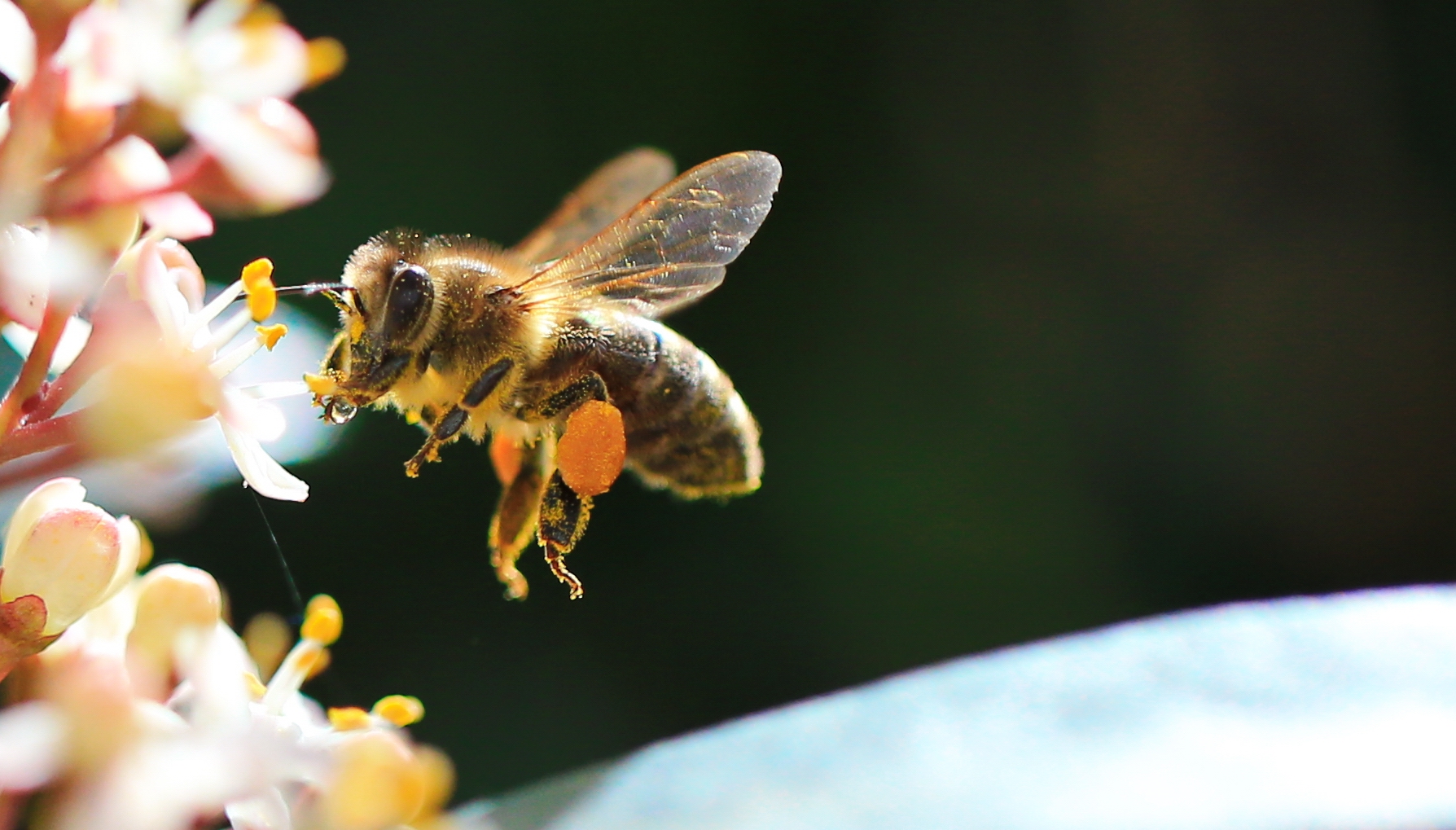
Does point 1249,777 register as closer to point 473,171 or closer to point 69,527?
point 69,527

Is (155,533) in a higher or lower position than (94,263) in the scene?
lower

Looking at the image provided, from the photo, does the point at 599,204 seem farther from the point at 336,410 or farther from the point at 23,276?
the point at 23,276

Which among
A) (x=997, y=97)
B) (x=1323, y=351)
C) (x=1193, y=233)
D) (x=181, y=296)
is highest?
(x=181, y=296)

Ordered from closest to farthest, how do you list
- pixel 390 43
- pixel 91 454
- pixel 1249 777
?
pixel 91 454 → pixel 1249 777 → pixel 390 43

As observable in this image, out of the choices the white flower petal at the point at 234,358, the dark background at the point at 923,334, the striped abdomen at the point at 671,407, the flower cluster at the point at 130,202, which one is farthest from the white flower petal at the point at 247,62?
the dark background at the point at 923,334

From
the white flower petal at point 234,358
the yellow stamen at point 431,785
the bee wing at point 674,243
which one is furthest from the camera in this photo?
the bee wing at point 674,243

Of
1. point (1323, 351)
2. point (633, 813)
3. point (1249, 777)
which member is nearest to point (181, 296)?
point (633, 813)

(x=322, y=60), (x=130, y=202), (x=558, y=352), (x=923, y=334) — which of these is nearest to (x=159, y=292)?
(x=130, y=202)

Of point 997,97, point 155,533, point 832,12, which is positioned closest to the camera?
point 155,533

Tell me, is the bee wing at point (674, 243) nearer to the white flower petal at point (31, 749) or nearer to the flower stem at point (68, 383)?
the flower stem at point (68, 383)
